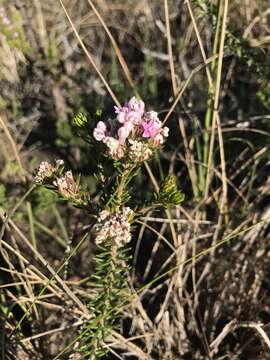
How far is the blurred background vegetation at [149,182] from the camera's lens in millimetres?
1493

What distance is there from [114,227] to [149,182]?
1.02m

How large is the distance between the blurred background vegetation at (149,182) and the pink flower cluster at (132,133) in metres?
0.15

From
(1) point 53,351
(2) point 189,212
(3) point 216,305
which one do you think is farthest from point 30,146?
(3) point 216,305

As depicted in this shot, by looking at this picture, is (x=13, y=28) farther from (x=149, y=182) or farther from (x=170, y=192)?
(x=170, y=192)

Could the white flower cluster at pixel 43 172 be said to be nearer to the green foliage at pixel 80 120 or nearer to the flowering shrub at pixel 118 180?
the flowering shrub at pixel 118 180

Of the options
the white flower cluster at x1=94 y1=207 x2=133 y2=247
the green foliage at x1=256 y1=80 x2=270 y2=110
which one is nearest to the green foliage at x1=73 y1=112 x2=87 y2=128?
the white flower cluster at x1=94 y1=207 x2=133 y2=247

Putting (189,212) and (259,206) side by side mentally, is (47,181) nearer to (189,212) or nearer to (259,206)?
(189,212)

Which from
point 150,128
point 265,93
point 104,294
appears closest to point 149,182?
point 265,93

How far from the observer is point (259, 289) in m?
1.59

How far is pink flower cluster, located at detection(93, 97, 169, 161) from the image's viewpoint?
0.98m

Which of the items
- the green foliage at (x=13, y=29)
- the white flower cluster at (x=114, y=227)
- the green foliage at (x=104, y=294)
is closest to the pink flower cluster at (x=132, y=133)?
the white flower cluster at (x=114, y=227)

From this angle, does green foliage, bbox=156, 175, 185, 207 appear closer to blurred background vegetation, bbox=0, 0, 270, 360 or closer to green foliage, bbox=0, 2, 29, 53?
blurred background vegetation, bbox=0, 0, 270, 360

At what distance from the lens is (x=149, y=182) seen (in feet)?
6.51

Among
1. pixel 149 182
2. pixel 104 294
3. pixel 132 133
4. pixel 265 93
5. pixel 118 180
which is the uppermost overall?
pixel 132 133
